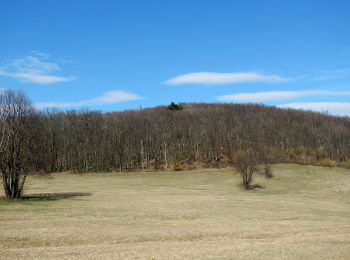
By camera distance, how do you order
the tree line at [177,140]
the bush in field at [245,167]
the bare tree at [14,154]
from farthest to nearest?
the tree line at [177,140]
the bush in field at [245,167]
the bare tree at [14,154]

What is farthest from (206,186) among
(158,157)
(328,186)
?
(158,157)

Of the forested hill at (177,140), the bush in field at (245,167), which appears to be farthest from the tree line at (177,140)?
the bush in field at (245,167)

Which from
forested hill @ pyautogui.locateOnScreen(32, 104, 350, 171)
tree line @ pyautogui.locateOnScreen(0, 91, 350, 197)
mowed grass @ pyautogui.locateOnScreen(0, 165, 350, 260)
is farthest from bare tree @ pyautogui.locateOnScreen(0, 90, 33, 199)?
forested hill @ pyautogui.locateOnScreen(32, 104, 350, 171)

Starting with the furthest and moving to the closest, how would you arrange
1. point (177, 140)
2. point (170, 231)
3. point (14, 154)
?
point (177, 140), point (14, 154), point (170, 231)

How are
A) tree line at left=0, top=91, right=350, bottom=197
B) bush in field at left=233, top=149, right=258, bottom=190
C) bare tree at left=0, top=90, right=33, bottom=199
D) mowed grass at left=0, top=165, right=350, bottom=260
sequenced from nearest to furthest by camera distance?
mowed grass at left=0, top=165, right=350, bottom=260 < bare tree at left=0, top=90, right=33, bottom=199 < bush in field at left=233, top=149, right=258, bottom=190 < tree line at left=0, top=91, right=350, bottom=197

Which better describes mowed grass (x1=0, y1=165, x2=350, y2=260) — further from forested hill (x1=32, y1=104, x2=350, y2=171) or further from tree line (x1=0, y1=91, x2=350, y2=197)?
forested hill (x1=32, y1=104, x2=350, y2=171)

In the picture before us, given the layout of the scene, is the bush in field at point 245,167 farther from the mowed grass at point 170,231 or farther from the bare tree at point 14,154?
the bare tree at point 14,154

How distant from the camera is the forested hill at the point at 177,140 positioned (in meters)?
122

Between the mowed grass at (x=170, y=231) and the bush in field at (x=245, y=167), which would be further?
the bush in field at (x=245, y=167)

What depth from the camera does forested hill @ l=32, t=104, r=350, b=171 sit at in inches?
4783

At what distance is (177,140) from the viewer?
14050cm

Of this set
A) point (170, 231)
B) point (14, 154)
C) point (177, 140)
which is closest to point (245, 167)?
point (14, 154)

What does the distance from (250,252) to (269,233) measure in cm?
707

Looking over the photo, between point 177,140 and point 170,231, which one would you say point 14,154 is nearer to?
point 170,231
